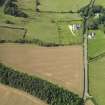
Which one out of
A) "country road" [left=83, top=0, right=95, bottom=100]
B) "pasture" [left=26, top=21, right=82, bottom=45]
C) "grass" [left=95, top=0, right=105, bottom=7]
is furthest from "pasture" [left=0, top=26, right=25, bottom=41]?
"grass" [left=95, top=0, right=105, bottom=7]

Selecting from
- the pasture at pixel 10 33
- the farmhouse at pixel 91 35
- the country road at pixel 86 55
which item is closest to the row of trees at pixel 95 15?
the country road at pixel 86 55

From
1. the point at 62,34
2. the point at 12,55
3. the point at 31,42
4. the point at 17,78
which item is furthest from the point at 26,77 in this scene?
the point at 62,34

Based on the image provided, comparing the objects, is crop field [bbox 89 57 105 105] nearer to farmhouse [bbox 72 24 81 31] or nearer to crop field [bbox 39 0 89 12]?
farmhouse [bbox 72 24 81 31]

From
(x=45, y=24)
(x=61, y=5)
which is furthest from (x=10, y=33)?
(x=61, y=5)

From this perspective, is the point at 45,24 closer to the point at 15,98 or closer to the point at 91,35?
the point at 91,35

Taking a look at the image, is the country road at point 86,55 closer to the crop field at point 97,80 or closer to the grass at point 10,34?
the crop field at point 97,80

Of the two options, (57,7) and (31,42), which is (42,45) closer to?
(31,42)

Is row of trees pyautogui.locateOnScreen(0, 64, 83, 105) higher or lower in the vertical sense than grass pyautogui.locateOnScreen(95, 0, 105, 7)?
lower
